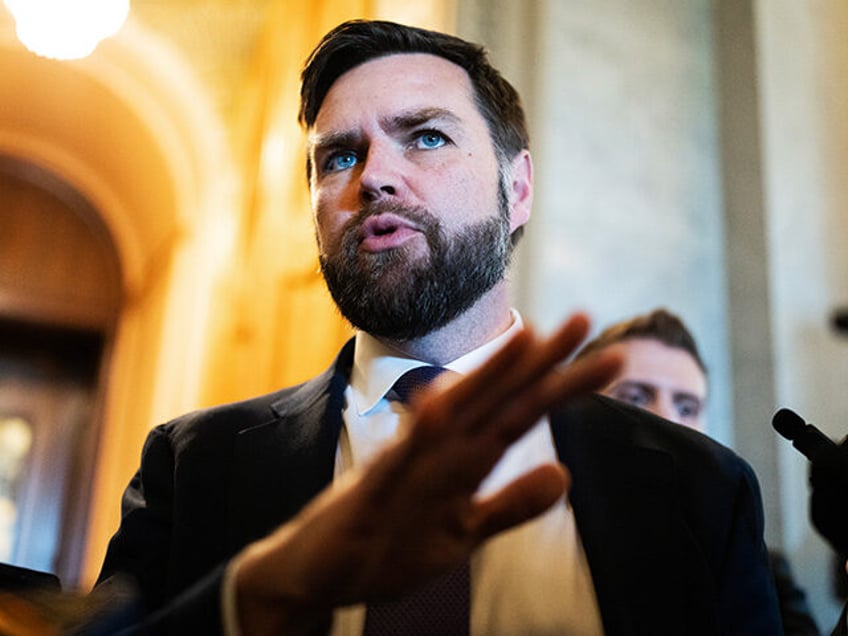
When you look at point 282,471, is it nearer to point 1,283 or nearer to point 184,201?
point 184,201

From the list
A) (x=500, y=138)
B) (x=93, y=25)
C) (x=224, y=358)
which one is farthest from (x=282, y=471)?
(x=93, y=25)

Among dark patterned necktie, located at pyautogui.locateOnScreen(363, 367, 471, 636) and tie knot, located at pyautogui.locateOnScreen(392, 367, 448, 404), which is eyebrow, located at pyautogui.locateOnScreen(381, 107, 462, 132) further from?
dark patterned necktie, located at pyautogui.locateOnScreen(363, 367, 471, 636)

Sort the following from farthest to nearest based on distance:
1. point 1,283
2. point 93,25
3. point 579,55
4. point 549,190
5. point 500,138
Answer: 1. point 1,283
2. point 93,25
3. point 579,55
4. point 549,190
5. point 500,138

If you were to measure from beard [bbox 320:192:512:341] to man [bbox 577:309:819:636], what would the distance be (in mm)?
910

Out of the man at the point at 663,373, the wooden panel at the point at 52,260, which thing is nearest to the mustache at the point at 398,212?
the man at the point at 663,373

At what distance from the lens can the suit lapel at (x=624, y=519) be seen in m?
1.15

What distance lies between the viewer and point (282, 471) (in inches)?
→ 50.8

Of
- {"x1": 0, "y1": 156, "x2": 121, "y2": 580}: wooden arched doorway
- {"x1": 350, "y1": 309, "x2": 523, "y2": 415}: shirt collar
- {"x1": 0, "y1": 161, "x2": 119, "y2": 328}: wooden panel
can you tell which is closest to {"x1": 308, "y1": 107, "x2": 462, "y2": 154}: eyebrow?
{"x1": 350, "y1": 309, "x2": 523, "y2": 415}: shirt collar

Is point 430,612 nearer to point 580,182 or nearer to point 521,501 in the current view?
point 521,501

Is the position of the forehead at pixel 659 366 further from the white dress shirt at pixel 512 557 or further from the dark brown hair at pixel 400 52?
the white dress shirt at pixel 512 557

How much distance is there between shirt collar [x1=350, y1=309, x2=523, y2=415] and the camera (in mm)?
1403

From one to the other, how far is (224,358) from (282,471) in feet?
8.44

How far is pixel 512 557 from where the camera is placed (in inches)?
48.8

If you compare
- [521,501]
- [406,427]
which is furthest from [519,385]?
[406,427]
